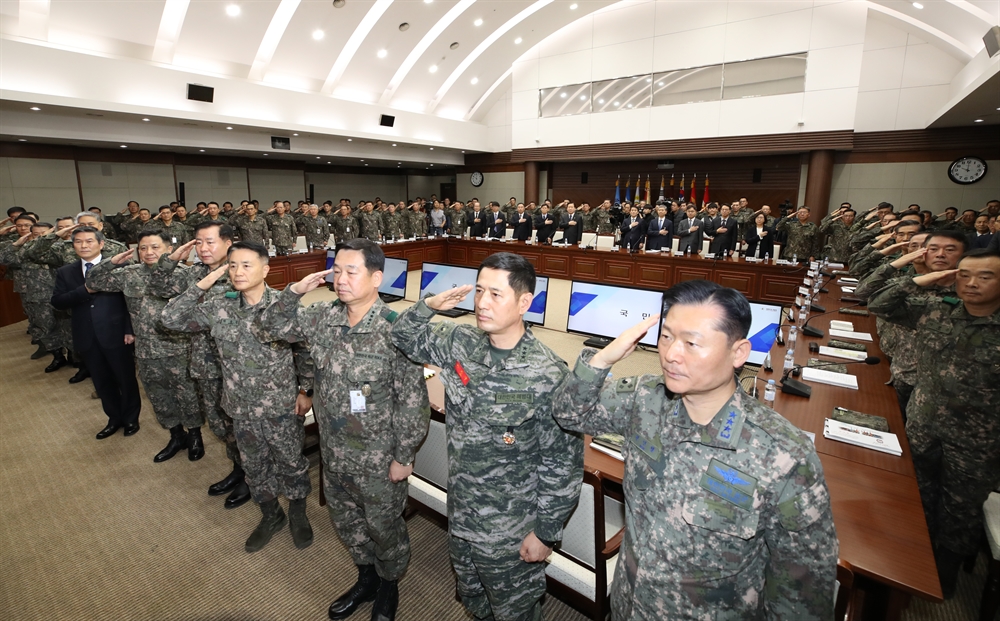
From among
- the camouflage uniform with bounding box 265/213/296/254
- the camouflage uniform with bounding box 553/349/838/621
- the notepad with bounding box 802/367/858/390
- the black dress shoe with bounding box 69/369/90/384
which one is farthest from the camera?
the camouflage uniform with bounding box 265/213/296/254

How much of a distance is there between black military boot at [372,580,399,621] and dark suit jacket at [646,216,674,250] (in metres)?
8.55

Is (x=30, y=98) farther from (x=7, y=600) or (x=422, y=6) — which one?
(x=7, y=600)

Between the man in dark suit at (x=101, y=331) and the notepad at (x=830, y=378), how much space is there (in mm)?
5151

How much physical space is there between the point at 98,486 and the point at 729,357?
14.0 feet

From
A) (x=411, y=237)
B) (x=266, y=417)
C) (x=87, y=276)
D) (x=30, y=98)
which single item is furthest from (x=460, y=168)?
(x=266, y=417)

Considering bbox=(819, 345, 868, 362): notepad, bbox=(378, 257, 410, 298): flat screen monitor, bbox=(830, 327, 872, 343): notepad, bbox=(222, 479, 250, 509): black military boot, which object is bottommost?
bbox=(222, 479, 250, 509): black military boot

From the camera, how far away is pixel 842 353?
3.38 meters

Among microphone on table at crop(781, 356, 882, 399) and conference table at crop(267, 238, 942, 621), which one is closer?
conference table at crop(267, 238, 942, 621)

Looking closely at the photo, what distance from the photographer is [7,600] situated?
240 cm

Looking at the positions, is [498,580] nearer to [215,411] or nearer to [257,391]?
[257,391]

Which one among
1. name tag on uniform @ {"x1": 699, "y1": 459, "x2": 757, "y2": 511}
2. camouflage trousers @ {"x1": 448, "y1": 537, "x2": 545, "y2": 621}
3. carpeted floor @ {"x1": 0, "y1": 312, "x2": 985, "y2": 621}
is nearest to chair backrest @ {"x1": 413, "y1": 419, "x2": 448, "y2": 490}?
carpeted floor @ {"x1": 0, "y1": 312, "x2": 985, "y2": 621}

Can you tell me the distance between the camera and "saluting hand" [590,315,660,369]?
4.25 ft

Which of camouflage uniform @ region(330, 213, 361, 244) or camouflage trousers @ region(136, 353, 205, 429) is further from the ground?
camouflage uniform @ region(330, 213, 361, 244)

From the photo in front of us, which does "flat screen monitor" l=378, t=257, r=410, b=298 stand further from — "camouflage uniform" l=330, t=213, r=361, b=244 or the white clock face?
the white clock face
